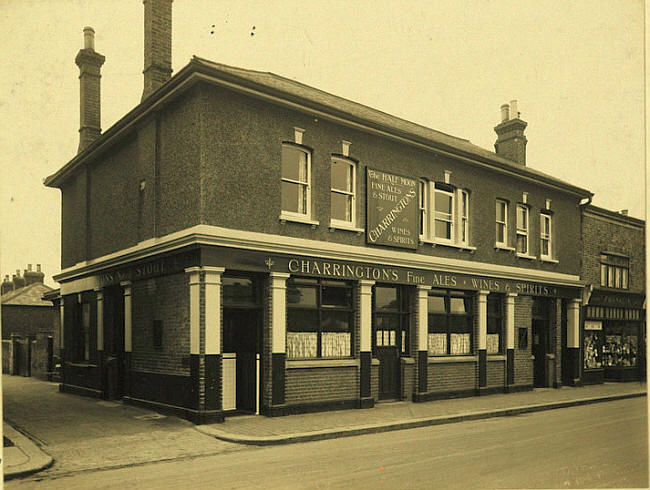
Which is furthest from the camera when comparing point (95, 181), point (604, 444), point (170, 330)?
point (95, 181)

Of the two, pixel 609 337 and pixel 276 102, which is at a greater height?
pixel 276 102

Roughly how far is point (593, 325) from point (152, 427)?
1640 cm

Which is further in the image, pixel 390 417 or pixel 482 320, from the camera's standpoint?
pixel 482 320

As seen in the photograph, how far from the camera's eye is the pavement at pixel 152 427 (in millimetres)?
9133

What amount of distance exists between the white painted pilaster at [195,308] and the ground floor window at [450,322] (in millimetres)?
7095

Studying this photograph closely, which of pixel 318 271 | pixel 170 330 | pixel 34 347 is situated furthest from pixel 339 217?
pixel 34 347

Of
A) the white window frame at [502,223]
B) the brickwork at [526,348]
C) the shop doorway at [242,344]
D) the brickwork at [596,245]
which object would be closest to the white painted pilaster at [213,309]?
the shop doorway at [242,344]

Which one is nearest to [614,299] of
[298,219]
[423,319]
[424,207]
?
[423,319]

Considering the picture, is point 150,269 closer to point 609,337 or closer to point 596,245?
point 596,245

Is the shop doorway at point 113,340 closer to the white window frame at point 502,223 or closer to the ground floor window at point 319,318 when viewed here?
the ground floor window at point 319,318

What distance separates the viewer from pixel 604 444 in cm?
1060

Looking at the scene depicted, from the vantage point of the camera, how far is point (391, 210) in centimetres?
1547

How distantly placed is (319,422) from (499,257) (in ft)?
29.7

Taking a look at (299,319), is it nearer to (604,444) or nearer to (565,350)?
(604,444)
